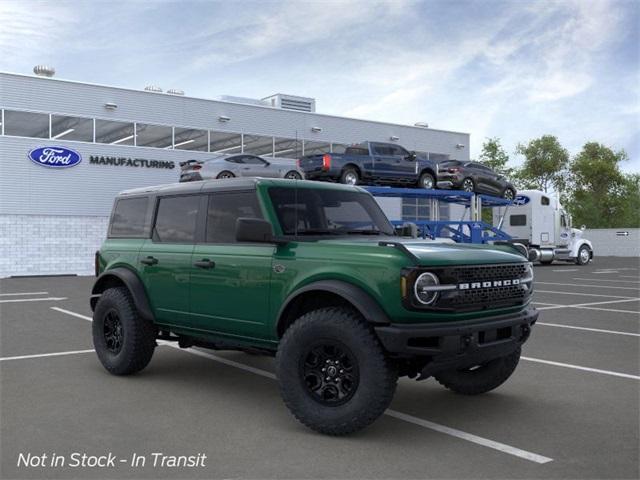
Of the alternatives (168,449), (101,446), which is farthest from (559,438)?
(101,446)

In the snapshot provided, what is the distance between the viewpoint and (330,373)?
4.87 m

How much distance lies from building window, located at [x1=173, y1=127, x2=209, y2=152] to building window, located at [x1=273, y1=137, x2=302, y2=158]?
151 inches

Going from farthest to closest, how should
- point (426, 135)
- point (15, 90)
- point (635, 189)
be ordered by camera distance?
1. point (635, 189)
2. point (426, 135)
3. point (15, 90)

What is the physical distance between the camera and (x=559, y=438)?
4.73 m

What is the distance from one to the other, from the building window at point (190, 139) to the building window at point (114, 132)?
2119 millimetres

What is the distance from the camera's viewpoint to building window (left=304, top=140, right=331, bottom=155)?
34.1 meters

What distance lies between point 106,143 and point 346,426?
26.1m

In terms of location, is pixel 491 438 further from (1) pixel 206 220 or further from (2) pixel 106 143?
(2) pixel 106 143

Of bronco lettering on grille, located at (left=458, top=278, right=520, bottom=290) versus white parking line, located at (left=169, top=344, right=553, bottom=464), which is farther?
bronco lettering on grille, located at (left=458, top=278, right=520, bottom=290)

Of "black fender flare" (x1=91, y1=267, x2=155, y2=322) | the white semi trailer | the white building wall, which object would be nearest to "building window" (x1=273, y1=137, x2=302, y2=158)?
the white building wall

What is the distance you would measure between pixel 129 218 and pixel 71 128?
22.2 m

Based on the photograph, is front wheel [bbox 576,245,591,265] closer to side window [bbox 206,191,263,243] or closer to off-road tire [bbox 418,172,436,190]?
off-road tire [bbox 418,172,436,190]

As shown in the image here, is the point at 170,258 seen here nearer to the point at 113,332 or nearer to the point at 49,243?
the point at 113,332

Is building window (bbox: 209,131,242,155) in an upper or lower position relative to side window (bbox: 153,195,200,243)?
upper
